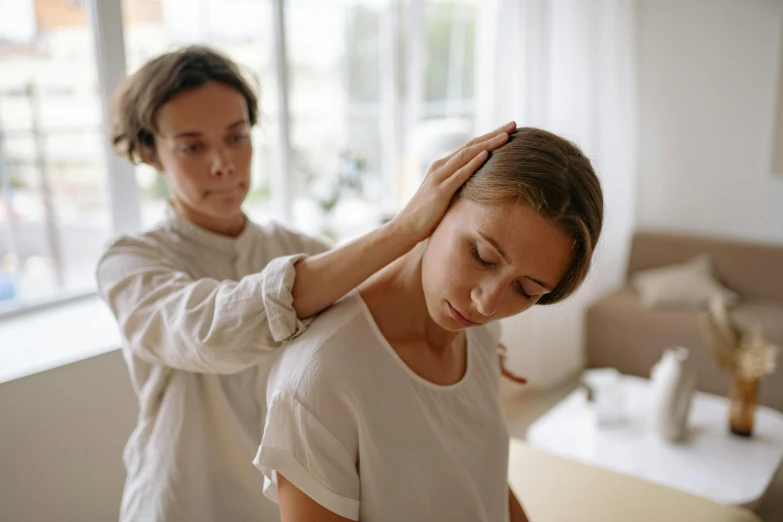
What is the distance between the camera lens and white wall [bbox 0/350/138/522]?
5.09 feet

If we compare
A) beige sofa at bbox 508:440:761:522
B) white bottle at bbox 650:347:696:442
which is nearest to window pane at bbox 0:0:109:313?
beige sofa at bbox 508:440:761:522

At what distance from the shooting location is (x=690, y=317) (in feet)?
11.3

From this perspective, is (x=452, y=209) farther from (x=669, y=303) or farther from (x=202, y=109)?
(x=669, y=303)

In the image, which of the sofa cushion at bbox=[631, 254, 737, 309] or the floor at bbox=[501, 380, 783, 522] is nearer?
the floor at bbox=[501, 380, 783, 522]

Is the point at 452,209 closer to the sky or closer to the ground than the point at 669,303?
closer to the sky

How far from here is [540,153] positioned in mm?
893

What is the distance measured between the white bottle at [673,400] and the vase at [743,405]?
19 centimetres

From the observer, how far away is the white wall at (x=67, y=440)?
1.55 m

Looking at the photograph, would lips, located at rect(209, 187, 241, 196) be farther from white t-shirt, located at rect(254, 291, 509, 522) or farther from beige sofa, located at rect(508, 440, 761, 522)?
beige sofa, located at rect(508, 440, 761, 522)

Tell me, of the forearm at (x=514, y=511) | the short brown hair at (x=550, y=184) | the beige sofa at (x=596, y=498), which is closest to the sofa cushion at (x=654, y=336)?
the beige sofa at (x=596, y=498)

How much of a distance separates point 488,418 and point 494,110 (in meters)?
2.62

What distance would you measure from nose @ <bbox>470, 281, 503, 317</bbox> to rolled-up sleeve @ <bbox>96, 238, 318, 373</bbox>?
0.89 feet

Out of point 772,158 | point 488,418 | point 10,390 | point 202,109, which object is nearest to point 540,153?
point 488,418

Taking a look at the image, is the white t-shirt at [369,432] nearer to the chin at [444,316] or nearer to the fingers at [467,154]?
the chin at [444,316]
